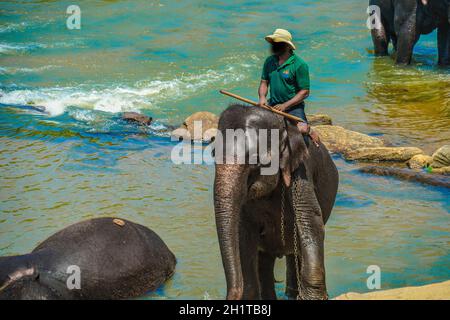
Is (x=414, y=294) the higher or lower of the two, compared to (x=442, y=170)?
higher

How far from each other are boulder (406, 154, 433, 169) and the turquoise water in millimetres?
697

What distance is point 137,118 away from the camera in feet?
52.4

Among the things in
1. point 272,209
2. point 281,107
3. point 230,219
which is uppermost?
point 281,107

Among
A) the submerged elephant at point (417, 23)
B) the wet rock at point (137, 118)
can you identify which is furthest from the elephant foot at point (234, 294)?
the submerged elephant at point (417, 23)

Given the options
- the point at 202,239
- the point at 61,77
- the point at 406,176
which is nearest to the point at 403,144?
the point at 406,176

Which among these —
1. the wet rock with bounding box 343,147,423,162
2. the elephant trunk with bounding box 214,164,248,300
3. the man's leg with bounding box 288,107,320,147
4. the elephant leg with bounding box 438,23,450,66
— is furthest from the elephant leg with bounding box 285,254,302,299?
the elephant leg with bounding box 438,23,450,66

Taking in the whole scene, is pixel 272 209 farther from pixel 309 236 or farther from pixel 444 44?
pixel 444 44

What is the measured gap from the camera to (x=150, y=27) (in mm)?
25688

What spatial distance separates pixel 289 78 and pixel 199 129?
22.8ft

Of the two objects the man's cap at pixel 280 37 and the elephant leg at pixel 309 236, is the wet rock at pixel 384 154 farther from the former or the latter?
the man's cap at pixel 280 37

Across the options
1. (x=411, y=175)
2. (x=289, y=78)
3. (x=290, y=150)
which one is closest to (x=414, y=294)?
(x=290, y=150)

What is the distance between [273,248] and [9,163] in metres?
6.62

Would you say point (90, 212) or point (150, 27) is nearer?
point (90, 212)
